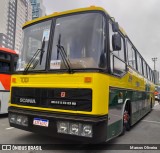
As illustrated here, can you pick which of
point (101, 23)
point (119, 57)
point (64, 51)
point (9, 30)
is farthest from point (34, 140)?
point (9, 30)

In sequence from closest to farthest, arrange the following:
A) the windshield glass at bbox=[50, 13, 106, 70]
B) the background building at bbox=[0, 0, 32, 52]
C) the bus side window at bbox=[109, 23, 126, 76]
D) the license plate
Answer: the windshield glass at bbox=[50, 13, 106, 70], the license plate, the bus side window at bbox=[109, 23, 126, 76], the background building at bbox=[0, 0, 32, 52]

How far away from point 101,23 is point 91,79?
1238 millimetres

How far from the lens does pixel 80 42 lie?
4680 millimetres

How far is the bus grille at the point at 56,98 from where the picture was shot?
4.26m

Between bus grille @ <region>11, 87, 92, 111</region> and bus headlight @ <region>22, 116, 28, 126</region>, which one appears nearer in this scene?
bus grille @ <region>11, 87, 92, 111</region>

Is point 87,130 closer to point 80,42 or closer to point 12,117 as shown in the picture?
point 80,42

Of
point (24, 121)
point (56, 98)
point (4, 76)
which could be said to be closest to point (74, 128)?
point (56, 98)

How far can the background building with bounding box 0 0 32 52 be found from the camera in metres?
81.9

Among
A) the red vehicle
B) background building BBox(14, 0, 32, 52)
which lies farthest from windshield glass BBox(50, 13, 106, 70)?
background building BBox(14, 0, 32, 52)

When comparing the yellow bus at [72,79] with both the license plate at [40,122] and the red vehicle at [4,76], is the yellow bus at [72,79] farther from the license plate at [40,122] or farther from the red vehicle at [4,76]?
the red vehicle at [4,76]

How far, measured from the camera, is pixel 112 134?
15.6 ft

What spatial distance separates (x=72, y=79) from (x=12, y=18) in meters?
88.9

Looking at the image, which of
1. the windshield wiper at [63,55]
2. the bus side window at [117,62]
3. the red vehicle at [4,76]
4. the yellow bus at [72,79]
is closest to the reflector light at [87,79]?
the yellow bus at [72,79]

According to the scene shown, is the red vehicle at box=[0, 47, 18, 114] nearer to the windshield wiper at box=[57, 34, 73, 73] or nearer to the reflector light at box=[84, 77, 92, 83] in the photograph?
the windshield wiper at box=[57, 34, 73, 73]
